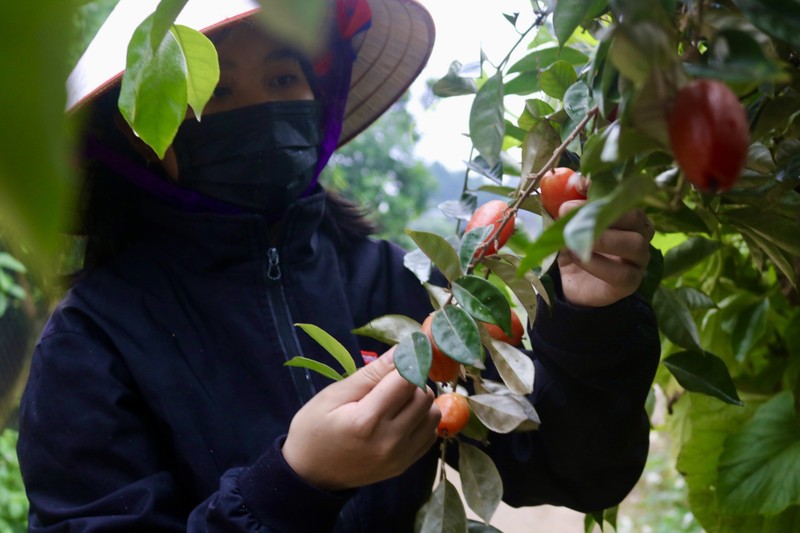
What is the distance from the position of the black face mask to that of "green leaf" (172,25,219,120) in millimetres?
428

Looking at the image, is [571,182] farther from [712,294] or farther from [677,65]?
[712,294]

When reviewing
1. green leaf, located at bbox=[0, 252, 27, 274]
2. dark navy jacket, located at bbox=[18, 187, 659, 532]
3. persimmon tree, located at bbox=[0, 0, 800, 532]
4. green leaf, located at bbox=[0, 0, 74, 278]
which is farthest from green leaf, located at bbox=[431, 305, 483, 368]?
green leaf, located at bbox=[0, 252, 27, 274]

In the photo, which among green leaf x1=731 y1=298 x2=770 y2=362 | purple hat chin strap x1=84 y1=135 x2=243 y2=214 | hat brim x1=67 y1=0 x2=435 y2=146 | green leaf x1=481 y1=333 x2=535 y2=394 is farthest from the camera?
purple hat chin strap x1=84 y1=135 x2=243 y2=214

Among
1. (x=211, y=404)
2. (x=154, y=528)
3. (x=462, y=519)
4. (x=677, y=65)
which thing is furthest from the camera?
(x=211, y=404)

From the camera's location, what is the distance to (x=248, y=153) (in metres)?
1.02

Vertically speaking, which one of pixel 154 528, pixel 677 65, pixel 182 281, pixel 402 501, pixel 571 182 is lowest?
pixel 402 501

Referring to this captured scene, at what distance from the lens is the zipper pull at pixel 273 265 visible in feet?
3.50

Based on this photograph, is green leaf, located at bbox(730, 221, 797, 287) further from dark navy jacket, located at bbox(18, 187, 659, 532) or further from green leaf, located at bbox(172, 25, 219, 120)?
green leaf, located at bbox(172, 25, 219, 120)

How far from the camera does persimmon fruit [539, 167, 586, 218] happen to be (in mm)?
553

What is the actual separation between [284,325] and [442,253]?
0.49 m

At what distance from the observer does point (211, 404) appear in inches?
39.0

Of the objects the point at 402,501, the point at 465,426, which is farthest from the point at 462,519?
the point at 402,501

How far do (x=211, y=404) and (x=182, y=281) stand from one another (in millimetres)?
180

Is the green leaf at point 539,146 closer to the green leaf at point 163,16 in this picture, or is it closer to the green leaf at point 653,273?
the green leaf at point 653,273
